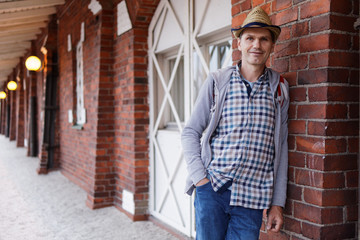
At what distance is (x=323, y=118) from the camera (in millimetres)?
2021

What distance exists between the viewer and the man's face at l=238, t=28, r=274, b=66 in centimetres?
199

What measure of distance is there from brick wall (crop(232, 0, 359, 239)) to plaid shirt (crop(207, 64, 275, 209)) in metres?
0.24

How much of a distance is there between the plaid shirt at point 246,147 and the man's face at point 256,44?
0.38ft

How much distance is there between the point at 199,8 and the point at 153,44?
1.14 metres

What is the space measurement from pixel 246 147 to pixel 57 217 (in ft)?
12.6

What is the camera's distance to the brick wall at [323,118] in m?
2.02

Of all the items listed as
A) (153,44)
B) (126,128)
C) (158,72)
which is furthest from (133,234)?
(153,44)

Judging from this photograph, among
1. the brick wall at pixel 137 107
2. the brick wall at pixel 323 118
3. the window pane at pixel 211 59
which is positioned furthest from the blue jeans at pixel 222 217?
the brick wall at pixel 137 107

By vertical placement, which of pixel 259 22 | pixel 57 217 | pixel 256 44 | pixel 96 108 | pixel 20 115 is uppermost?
pixel 259 22

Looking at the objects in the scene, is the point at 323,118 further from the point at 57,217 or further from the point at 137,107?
the point at 57,217

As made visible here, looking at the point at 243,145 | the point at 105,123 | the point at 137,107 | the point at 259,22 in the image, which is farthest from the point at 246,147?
the point at 105,123

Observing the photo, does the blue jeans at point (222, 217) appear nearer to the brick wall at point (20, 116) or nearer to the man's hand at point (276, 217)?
the man's hand at point (276, 217)

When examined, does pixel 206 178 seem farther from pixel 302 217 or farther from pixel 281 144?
pixel 302 217

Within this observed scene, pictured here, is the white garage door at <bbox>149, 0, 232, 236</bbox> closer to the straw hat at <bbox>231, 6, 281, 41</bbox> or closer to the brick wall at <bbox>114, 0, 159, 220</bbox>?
the brick wall at <bbox>114, 0, 159, 220</bbox>
